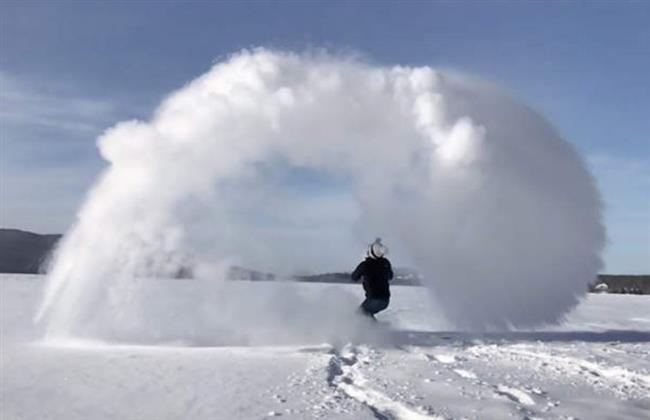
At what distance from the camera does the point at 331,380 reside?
375 inches

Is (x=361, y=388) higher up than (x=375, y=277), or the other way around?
(x=375, y=277)

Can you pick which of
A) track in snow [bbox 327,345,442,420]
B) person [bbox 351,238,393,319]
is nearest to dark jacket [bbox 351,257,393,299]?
person [bbox 351,238,393,319]

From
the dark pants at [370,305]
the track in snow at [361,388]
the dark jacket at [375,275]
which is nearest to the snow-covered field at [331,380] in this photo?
the track in snow at [361,388]

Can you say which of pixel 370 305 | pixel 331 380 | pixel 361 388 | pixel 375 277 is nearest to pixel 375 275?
pixel 375 277

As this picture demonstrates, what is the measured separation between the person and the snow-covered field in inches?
52.0

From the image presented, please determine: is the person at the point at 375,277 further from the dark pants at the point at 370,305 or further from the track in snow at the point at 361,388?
the track in snow at the point at 361,388

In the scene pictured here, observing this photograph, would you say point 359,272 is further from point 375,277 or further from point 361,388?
point 361,388

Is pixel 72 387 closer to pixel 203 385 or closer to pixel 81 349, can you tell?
pixel 203 385

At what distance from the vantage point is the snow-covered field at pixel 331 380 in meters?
7.70

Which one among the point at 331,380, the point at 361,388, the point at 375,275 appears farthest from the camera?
the point at 375,275

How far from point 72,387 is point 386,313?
15.9m

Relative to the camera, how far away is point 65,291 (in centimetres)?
1572

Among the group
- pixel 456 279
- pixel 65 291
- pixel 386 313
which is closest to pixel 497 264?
pixel 456 279

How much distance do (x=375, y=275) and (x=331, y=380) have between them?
676cm
